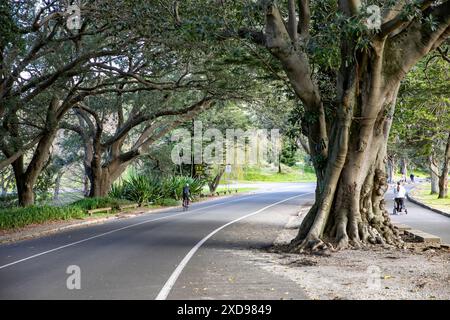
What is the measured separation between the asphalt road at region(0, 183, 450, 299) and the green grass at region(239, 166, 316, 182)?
70.3m

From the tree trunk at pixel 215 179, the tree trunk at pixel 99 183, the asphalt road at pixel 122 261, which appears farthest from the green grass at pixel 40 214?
the tree trunk at pixel 215 179

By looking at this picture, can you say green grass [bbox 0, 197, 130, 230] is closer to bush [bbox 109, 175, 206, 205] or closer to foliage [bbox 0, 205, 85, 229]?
foliage [bbox 0, 205, 85, 229]

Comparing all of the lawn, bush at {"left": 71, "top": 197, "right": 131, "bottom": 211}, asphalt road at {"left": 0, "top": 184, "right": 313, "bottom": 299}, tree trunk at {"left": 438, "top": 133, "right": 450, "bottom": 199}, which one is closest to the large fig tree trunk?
asphalt road at {"left": 0, "top": 184, "right": 313, "bottom": 299}

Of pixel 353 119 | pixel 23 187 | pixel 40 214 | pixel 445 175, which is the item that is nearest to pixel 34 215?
pixel 40 214

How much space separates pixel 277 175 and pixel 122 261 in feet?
284

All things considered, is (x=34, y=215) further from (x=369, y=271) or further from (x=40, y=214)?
(x=369, y=271)

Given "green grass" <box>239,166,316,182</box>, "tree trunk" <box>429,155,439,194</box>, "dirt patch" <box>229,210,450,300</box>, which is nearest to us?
"dirt patch" <box>229,210,450,300</box>

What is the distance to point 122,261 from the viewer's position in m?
11.8

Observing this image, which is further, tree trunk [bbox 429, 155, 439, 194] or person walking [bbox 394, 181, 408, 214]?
tree trunk [bbox 429, 155, 439, 194]

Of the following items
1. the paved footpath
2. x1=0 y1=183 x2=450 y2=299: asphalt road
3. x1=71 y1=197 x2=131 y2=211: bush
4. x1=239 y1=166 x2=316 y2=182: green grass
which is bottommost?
the paved footpath

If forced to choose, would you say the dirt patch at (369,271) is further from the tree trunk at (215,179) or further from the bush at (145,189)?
the tree trunk at (215,179)

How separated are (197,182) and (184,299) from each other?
1323 inches

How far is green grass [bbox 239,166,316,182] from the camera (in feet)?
303

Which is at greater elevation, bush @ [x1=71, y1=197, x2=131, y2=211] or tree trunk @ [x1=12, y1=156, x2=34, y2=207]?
tree trunk @ [x1=12, y1=156, x2=34, y2=207]
